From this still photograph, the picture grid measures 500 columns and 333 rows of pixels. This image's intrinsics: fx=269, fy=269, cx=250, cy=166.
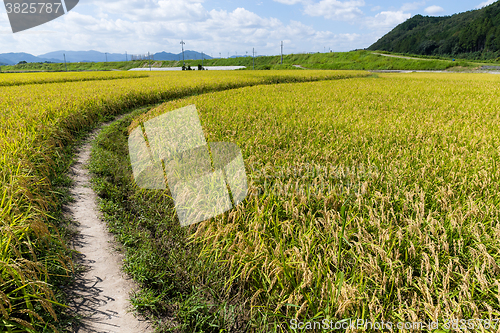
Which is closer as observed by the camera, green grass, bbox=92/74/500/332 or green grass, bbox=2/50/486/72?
green grass, bbox=92/74/500/332

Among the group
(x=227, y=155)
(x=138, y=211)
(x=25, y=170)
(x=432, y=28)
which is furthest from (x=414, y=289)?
(x=432, y=28)

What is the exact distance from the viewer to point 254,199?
3121mm

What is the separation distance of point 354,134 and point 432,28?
163314 mm

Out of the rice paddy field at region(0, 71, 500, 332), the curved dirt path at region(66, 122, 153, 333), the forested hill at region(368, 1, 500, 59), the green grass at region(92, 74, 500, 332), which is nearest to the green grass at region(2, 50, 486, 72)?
the forested hill at region(368, 1, 500, 59)

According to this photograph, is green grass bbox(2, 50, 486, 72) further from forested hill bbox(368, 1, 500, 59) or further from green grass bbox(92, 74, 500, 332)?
green grass bbox(92, 74, 500, 332)

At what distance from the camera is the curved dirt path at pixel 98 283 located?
7.51 ft

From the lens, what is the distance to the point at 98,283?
8.95 ft

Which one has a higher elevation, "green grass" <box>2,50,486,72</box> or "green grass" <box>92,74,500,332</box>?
"green grass" <box>2,50,486,72</box>

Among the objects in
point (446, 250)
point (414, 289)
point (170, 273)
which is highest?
point (446, 250)

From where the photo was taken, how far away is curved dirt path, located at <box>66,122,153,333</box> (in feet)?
7.51

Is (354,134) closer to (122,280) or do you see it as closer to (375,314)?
(375,314)

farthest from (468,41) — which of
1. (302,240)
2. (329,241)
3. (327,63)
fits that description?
(302,240)

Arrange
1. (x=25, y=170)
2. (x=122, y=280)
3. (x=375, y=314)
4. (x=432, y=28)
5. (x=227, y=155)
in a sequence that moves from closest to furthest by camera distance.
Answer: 1. (x=375, y=314)
2. (x=122, y=280)
3. (x=25, y=170)
4. (x=227, y=155)
5. (x=432, y=28)

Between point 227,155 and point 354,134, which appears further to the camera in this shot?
point 354,134
